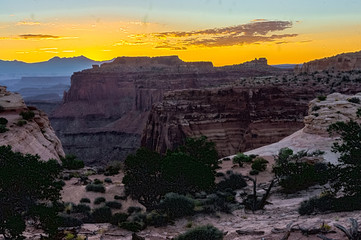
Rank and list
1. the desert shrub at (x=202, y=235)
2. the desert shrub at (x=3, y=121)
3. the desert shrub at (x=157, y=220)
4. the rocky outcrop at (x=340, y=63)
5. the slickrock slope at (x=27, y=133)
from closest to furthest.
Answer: the desert shrub at (x=202, y=235) < the desert shrub at (x=157, y=220) < the slickrock slope at (x=27, y=133) < the desert shrub at (x=3, y=121) < the rocky outcrop at (x=340, y=63)

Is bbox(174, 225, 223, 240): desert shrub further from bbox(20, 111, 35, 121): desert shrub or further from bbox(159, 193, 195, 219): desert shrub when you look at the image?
bbox(20, 111, 35, 121): desert shrub

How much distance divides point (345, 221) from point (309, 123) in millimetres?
29185

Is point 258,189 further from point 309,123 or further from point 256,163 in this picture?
point 309,123

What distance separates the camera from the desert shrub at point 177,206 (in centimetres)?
1728

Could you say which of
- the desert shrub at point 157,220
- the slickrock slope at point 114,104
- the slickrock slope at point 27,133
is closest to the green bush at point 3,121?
the slickrock slope at point 27,133

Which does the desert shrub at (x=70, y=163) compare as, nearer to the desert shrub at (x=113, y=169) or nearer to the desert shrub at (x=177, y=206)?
the desert shrub at (x=113, y=169)

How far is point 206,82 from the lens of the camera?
13650 centimetres

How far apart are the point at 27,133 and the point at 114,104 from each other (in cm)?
12086

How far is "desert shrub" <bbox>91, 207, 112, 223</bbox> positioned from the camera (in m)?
18.5


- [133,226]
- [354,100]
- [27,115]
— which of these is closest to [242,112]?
[354,100]

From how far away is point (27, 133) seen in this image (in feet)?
123

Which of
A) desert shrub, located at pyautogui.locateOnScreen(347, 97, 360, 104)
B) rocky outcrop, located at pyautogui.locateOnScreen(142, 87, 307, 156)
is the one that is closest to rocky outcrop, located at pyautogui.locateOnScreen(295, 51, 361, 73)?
rocky outcrop, located at pyautogui.locateOnScreen(142, 87, 307, 156)

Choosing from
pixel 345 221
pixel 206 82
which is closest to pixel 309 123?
pixel 345 221

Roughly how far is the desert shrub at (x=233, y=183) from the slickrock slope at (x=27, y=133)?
788 inches
